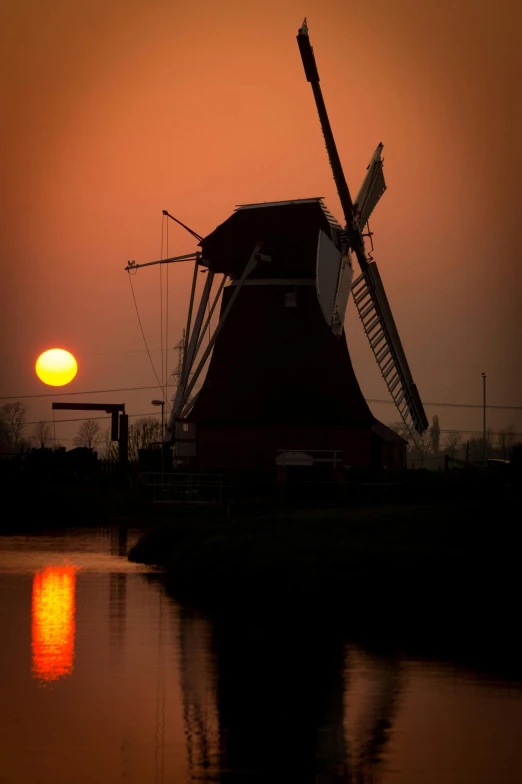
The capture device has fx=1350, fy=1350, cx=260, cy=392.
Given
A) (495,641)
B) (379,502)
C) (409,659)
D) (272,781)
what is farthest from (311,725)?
(379,502)

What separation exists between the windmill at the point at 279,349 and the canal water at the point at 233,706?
2541cm

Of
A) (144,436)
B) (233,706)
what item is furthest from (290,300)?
(144,436)

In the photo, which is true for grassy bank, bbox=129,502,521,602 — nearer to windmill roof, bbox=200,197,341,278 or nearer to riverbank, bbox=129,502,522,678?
riverbank, bbox=129,502,522,678

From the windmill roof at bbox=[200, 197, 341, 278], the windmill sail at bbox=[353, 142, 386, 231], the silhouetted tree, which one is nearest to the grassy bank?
the windmill roof at bbox=[200, 197, 341, 278]

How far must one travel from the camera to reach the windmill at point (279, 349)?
4856 centimetres

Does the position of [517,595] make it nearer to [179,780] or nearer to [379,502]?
[179,780]

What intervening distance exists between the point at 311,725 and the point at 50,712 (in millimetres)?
2988

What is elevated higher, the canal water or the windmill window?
the windmill window

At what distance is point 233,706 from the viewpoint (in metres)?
15.3

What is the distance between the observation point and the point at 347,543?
26422 mm

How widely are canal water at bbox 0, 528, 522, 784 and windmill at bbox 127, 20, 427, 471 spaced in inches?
1000

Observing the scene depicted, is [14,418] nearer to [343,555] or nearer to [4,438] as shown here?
[4,438]

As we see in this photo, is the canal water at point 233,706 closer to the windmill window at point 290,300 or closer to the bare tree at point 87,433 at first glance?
the windmill window at point 290,300

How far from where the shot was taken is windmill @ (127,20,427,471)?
1912 inches
